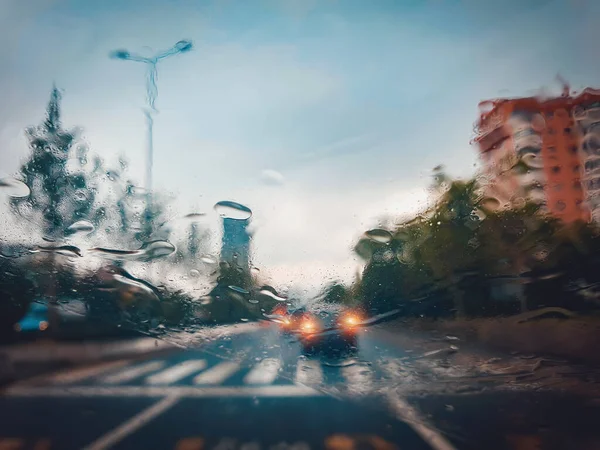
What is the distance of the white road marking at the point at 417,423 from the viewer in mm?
5262

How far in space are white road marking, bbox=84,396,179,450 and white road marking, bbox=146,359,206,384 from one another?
1.88ft

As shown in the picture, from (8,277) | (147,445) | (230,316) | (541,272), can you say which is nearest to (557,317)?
(541,272)

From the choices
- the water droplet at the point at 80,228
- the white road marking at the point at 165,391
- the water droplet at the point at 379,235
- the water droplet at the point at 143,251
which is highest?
the water droplet at the point at 80,228

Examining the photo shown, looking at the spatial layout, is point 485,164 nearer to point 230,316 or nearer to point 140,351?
point 230,316

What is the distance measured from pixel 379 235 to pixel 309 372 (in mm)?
1790

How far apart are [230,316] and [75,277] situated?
1580 millimetres

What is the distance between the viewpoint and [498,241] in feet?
18.4

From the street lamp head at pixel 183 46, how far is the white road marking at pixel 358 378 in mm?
3652

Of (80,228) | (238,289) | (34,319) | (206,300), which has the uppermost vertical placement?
(80,228)

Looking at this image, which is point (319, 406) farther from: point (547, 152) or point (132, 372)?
point (547, 152)

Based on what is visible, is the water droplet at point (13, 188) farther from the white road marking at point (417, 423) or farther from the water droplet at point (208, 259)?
the white road marking at point (417, 423)

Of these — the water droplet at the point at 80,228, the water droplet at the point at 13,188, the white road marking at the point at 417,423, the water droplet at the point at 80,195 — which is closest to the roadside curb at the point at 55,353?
the water droplet at the point at 80,228

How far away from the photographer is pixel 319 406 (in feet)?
20.6

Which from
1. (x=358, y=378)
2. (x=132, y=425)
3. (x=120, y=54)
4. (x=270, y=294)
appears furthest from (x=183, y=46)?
(x=132, y=425)
